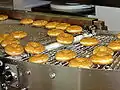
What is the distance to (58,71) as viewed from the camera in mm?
1213

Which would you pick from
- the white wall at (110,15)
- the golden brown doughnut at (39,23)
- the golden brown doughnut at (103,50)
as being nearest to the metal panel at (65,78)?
the golden brown doughnut at (103,50)

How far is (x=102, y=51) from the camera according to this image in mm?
1430

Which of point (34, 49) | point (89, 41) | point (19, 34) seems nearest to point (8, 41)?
point (19, 34)

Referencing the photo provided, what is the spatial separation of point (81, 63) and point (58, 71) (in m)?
0.14

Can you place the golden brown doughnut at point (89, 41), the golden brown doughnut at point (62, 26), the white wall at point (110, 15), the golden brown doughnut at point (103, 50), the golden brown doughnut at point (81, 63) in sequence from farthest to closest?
the white wall at point (110, 15), the golden brown doughnut at point (62, 26), the golden brown doughnut at point (89, 41), the golden brown doughnut at point (103, 50), the golden brown doughnut at point (81, 63)

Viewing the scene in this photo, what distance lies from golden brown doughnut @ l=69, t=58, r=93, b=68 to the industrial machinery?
0.10ft

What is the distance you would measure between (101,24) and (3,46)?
2.22 feet

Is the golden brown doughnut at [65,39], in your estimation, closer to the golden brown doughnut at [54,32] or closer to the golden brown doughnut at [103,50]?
the golden brown doughnut at [54,32]

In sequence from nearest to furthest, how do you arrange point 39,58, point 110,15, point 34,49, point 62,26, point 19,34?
point 39,58, point 34,49, point 19,34, point 62,26, point 110,15

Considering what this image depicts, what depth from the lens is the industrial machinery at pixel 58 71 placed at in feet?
3.81

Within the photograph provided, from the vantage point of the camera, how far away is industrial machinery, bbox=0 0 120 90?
3.81 ft

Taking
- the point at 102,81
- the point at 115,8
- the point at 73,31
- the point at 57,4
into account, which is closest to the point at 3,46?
the point at 73,31

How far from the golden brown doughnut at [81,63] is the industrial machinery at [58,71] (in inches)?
1.2

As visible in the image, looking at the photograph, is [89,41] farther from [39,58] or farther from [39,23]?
[39,23]
